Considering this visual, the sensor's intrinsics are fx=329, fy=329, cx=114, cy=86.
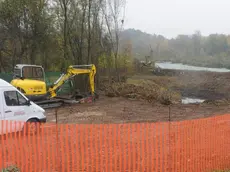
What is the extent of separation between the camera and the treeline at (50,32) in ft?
86.4

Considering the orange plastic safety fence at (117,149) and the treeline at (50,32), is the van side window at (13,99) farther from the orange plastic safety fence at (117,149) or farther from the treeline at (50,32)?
the treeline at (50,32)

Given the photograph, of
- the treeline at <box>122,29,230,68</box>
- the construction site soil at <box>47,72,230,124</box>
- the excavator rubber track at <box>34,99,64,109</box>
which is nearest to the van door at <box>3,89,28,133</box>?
the construction site soil at <box>47,72,230,124</box>

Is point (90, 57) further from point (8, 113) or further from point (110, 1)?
point (8, 113)

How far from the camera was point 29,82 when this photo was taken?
723 inches

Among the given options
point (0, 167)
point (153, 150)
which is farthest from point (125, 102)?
point (0, 167)

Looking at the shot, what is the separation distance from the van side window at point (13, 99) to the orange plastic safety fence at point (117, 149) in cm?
248

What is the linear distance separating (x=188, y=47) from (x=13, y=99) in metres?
133

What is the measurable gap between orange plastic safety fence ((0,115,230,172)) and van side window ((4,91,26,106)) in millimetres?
2481

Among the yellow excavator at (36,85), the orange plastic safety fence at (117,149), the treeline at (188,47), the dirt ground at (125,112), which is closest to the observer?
the orange plastic safety fence at (117,149)

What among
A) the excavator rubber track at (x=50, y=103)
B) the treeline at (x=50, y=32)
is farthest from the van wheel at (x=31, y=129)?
the treeline at (x=50, y=32)

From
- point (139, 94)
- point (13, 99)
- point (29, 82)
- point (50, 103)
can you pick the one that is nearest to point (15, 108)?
point (13, 99)

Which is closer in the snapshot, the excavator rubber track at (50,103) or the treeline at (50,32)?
the excavator rubber track at (50,103)

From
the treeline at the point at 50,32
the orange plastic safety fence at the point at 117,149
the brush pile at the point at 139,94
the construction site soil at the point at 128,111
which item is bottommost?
the construction site soil at the point at 128,111

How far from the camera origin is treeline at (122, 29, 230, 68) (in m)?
116
